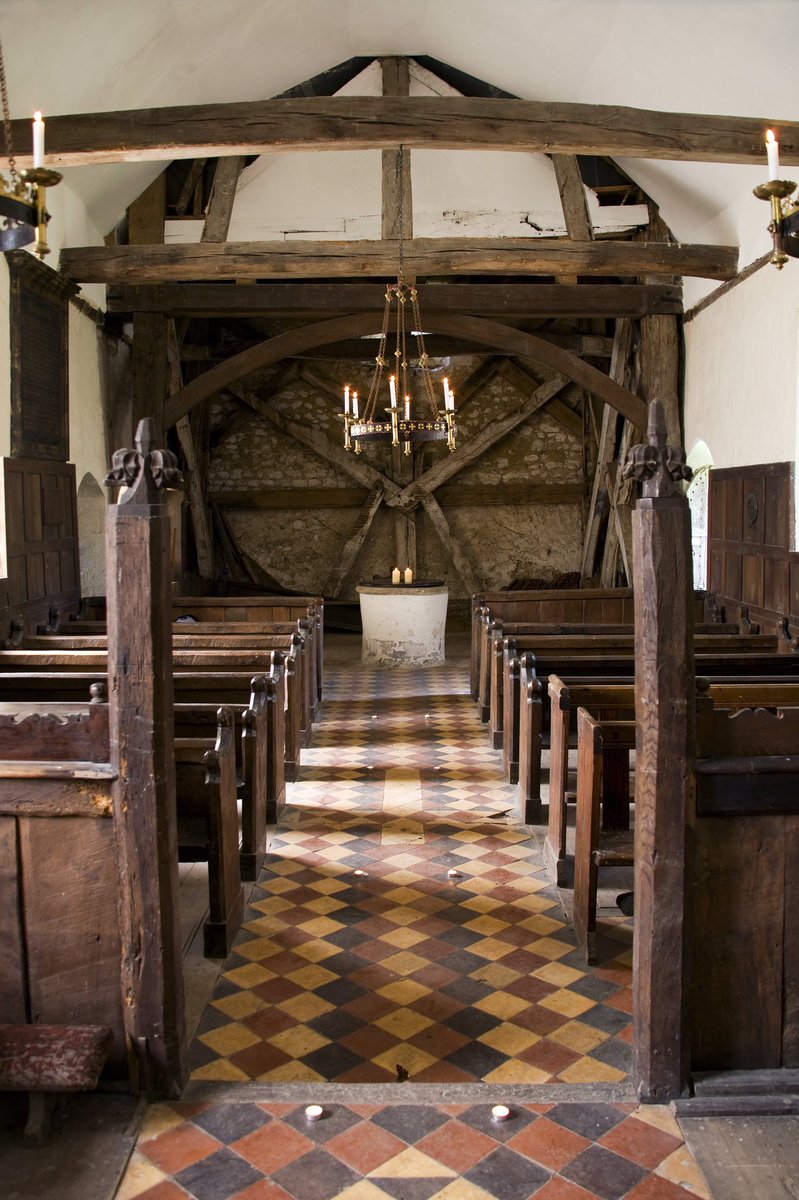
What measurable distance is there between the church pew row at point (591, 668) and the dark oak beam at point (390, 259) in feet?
14.3

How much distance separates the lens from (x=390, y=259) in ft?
30.6

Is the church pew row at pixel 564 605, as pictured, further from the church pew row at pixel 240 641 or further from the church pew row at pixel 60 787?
the church pew row at pixel 60 787

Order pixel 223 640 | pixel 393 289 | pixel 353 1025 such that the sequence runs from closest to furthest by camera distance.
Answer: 1. pixel 353 1025
2. pixel 223 640
3. pixel 393 289

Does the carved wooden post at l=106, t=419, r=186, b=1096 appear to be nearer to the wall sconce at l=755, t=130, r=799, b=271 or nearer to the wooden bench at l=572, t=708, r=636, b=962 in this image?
the wooden bench at l=572, t=708, r=636, b=962

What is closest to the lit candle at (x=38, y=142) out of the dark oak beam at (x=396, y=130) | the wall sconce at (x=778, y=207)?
the wall sconce at (x=778, y=207)

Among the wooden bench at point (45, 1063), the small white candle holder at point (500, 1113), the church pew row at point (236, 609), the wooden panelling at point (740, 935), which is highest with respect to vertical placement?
the church pew row at point (236, 609)

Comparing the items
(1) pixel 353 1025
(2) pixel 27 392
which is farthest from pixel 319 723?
(1) pixel 353 1025

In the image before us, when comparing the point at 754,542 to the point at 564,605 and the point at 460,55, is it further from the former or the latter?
the point at 460,55

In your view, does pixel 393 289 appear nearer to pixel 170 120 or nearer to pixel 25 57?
pixel 170 120

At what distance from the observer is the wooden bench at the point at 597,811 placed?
13.4 feet

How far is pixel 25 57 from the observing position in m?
6.67

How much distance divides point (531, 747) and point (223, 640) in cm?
246

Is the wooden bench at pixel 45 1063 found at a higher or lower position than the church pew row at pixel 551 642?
lower

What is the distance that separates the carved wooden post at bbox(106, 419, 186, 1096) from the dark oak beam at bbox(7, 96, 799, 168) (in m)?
4.35
